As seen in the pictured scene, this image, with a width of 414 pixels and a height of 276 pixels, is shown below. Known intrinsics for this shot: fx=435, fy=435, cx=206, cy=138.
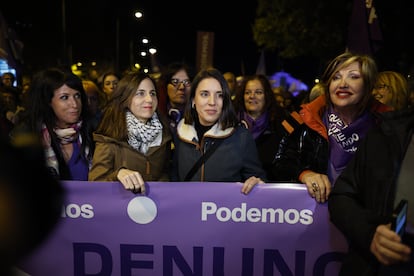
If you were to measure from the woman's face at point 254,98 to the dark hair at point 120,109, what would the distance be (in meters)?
1.76

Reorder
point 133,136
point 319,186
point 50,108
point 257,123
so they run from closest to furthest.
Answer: point 319,186
point 133,136
point 50,108
point 257,123

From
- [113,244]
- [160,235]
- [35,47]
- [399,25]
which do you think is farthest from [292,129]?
[35,47]

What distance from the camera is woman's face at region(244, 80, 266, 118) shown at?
504 cm

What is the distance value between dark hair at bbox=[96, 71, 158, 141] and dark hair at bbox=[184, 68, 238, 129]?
0.43 metres

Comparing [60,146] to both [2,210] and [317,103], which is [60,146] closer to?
[317,103]

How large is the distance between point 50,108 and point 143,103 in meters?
0.80

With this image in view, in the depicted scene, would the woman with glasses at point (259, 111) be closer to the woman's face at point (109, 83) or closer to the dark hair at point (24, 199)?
the woman's face at point (109, 83)

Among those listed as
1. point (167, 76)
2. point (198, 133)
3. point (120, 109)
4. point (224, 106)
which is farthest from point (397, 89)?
point (120, 109)

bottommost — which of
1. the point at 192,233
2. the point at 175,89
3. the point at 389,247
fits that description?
the point at 192,233

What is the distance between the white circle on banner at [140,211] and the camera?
2781 millimetres

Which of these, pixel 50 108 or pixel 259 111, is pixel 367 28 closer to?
pixel 259 111

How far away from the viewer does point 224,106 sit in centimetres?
347

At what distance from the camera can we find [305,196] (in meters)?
2.72

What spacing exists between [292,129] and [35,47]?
4075 centimetres
